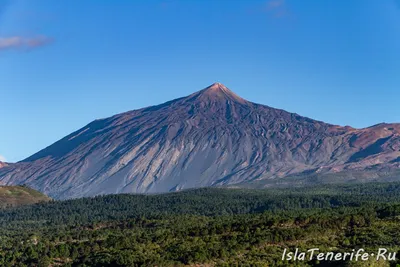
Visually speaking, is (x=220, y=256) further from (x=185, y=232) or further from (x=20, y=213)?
(x=20, y=213)

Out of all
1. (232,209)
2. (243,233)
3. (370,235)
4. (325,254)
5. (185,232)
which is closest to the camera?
(325,254)

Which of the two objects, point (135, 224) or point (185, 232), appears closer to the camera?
point (185, 232)

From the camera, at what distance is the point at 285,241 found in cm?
9338

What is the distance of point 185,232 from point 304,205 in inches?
3546

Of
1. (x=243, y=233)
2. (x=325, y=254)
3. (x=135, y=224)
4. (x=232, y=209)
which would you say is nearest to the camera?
(x=325, y=254)

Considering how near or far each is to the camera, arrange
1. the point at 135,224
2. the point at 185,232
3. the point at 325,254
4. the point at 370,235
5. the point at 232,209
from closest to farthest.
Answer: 1. the point at 325,254
2. the point at 370,235
3. the point at 185,232
4. the point at 135,224
5. the point at 232,209

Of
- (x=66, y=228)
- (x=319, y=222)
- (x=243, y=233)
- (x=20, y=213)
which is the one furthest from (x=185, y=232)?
(x=20, y=213)

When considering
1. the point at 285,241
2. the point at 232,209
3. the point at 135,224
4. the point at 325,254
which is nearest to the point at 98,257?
the point at 285,241

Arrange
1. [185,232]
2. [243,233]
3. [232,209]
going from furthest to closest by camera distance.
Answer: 1. [232,209]
2. [185,232]
3. [243,233]

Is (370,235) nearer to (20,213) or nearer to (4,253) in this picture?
(4,253)

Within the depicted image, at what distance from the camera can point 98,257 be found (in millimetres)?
94250

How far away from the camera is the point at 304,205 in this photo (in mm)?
196875

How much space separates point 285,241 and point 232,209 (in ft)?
322

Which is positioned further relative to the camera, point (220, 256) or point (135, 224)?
point (135, 224)
